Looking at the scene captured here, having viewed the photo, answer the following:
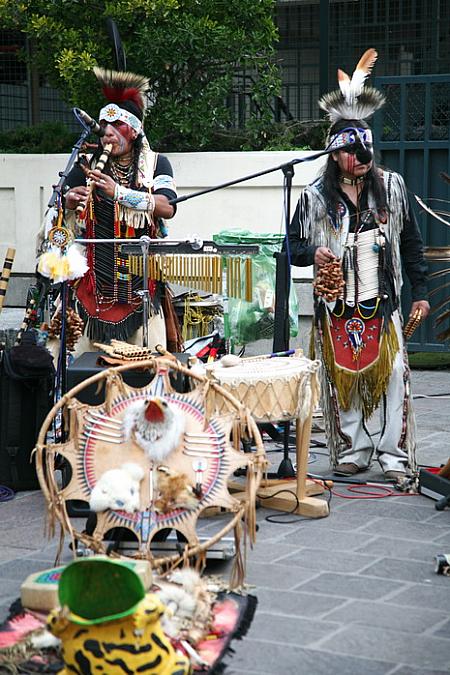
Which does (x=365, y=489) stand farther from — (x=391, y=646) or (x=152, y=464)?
(x=391, y=646)

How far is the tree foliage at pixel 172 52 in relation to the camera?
9414 millimetres

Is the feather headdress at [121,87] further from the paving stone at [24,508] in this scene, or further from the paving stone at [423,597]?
the paving stone at [423,597]

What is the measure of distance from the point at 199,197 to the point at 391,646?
655 cm

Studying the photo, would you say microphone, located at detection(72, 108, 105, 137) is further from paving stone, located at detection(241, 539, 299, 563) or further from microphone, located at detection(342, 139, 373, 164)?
paving stone, located at detection(241, 539, 299, 563)

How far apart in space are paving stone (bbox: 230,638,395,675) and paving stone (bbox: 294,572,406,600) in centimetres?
57

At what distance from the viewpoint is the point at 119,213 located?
19.6ft

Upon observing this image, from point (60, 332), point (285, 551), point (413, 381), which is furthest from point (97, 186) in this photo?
point (413, 381)

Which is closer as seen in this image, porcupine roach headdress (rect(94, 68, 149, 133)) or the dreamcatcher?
the dreamcatcher

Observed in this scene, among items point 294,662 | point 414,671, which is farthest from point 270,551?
point 414,671

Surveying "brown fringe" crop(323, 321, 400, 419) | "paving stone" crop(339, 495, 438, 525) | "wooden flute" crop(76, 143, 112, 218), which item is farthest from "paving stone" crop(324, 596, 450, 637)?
"wooden flute" crop(76, 143, 112, 218)

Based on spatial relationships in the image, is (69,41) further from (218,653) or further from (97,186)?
(218,653)

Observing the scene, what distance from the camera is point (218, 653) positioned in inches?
140

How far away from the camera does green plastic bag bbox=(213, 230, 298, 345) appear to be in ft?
24.1

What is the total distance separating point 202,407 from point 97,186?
2.04 metres
